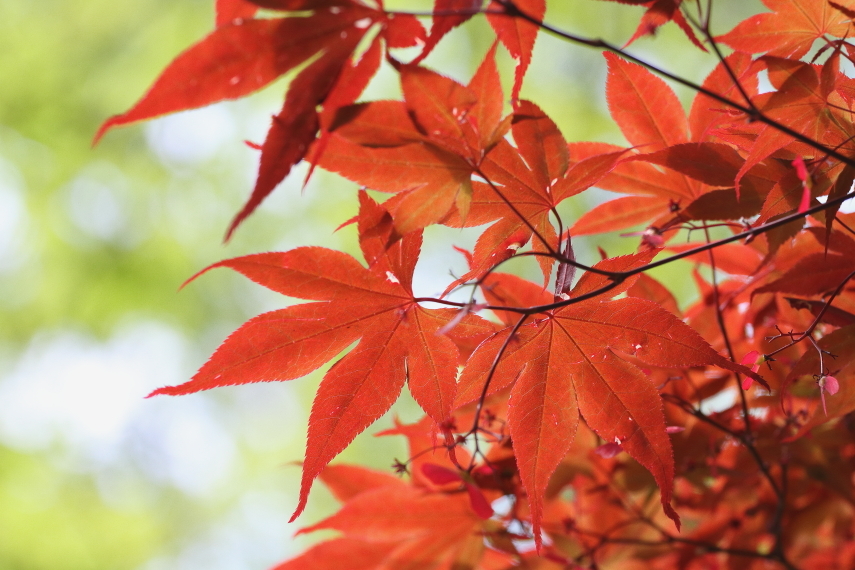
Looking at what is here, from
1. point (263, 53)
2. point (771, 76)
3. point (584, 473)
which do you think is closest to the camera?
point (263, 53)

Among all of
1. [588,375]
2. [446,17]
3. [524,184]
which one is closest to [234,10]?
[446,17]

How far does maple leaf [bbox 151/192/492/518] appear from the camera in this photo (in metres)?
0.58

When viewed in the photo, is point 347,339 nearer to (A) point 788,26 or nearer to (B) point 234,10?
(B) point 234,10


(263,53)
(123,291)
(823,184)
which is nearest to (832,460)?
(823,184)

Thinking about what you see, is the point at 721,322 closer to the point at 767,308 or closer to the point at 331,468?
the point at 767,308

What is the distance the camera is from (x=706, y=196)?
2.07 feet

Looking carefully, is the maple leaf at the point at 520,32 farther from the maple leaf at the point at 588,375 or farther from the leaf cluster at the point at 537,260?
the maple leaf at the point at 588,375

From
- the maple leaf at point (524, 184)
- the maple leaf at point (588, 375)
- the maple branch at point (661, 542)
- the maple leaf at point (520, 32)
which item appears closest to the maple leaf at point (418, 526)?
the maple branch at point (661, 542)

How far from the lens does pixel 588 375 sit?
24.1 inches

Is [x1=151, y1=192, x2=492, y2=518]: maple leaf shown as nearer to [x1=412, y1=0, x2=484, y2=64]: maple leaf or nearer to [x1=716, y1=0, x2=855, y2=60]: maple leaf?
[x1=412, y1=0, x2=484, y2=64]: maple leaf

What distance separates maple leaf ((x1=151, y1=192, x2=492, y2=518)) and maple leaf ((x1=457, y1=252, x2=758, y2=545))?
5 centimetres

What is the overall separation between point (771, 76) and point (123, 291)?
180 inches

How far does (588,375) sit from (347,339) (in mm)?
236

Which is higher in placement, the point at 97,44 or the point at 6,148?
the point at 97,44
